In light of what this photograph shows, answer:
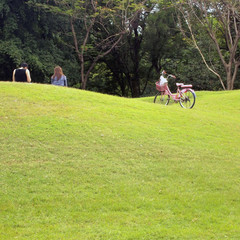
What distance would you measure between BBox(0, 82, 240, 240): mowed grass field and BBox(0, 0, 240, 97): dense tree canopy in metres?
13.9

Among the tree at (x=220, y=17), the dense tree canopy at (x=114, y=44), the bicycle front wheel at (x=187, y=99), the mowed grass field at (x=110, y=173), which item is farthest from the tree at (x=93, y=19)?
the mowed grass field at (x=110, y=173)

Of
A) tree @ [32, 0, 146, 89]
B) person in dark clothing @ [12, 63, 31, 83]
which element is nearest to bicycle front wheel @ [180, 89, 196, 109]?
person in dark clothing @ [12, 63, 31, 83]

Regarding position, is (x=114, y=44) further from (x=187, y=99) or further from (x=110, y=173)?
(x=110, y=173)

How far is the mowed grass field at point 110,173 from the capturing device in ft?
16.9

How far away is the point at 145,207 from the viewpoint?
5.62 meters

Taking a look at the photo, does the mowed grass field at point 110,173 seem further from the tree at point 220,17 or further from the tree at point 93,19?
the tree at point 220,17

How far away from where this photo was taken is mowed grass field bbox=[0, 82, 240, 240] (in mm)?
5137

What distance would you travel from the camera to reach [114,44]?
25.4 m

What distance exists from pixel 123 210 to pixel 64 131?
121 inches

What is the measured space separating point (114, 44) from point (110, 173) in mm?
19792

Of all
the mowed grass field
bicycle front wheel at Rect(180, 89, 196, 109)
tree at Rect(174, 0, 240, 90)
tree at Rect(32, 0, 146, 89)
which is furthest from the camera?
tree at Rect(32, 0, 146, 89)

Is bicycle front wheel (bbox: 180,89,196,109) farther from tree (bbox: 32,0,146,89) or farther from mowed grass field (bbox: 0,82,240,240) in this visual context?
tree (bbox: 32,0,146,89)

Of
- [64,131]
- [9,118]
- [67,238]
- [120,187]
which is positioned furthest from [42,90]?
[67,238]

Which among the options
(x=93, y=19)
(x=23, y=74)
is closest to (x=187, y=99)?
(x=23, y=74)
